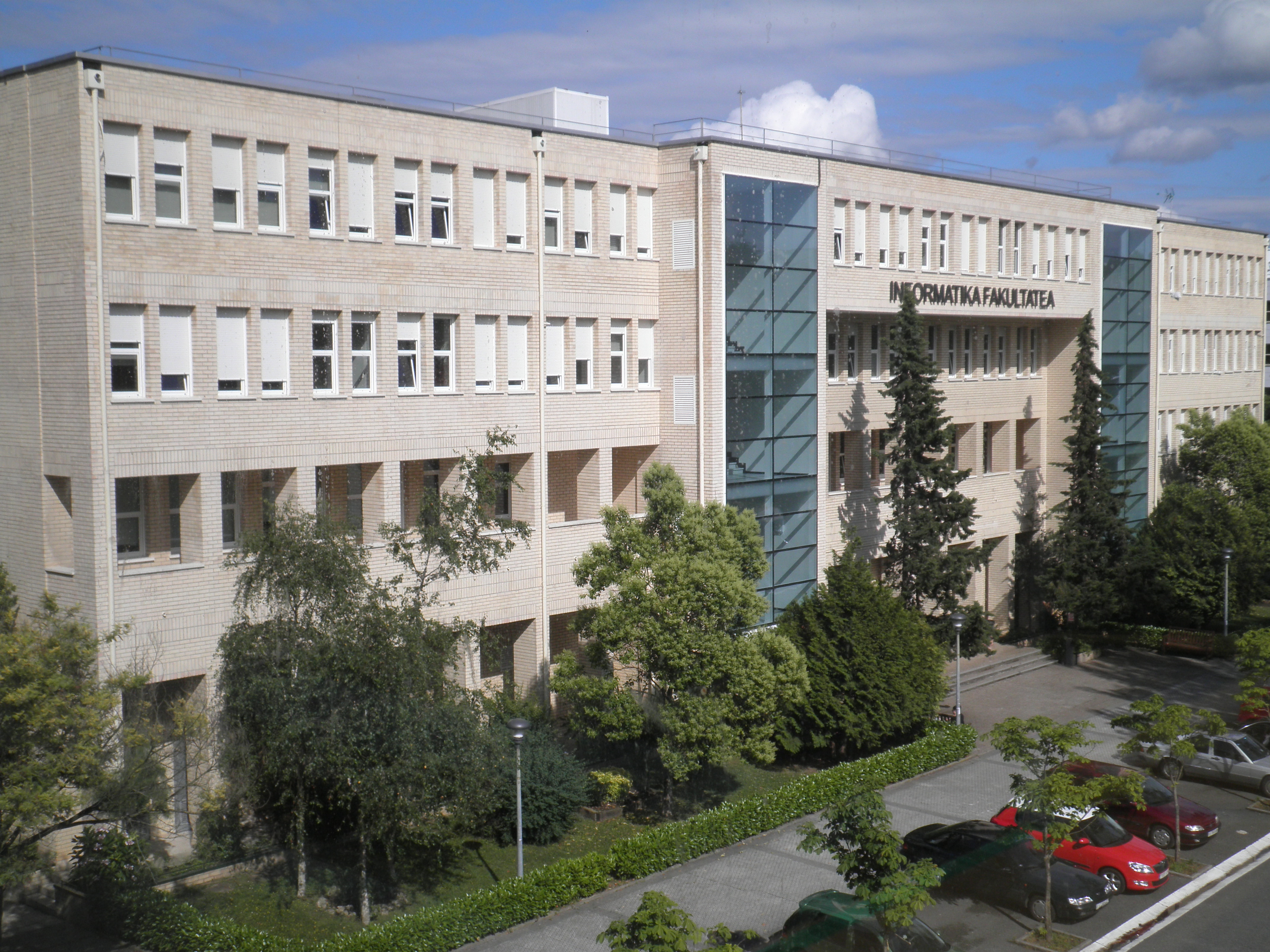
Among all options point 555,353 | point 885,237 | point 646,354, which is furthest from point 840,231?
point 555,353

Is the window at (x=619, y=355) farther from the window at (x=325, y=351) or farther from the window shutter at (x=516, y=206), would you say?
the window at (x=325, y=351)

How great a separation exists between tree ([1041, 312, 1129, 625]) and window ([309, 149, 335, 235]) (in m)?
27.0

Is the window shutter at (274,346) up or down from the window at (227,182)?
down

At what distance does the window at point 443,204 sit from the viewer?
2778cm

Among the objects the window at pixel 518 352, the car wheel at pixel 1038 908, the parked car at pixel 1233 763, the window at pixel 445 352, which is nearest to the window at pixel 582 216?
the window at pixel 518 352

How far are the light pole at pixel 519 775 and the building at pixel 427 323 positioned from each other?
2.42 m

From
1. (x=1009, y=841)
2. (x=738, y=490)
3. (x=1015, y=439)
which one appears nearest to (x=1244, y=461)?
(x=1015, y=439)

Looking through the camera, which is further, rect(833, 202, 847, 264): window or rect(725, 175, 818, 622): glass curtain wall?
rect(833, 202, 847, 264): window

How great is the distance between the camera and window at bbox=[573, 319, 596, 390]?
30.8 metres

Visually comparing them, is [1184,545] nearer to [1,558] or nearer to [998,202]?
[998,202]

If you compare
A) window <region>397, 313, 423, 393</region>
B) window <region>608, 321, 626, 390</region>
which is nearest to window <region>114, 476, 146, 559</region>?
window <region>397, 313, 423, 393</region>

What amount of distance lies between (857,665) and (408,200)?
A: 1497cm

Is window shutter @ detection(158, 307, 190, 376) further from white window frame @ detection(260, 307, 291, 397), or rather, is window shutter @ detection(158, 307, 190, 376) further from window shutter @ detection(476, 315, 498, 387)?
window shutter @ detection(476, 315, 498, 387)

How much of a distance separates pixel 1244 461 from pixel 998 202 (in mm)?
17793
